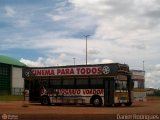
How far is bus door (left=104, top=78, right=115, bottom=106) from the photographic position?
34656 mm

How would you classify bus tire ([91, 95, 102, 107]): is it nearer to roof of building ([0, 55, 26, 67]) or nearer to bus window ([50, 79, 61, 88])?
bus window ([50, 79, 61, 88])

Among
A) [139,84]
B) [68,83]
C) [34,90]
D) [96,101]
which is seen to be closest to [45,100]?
[34,90]

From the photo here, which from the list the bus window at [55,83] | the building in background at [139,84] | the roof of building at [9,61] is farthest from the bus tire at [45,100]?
the roof of building at [9,61]

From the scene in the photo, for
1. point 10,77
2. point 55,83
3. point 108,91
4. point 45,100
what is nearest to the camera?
point 108,91

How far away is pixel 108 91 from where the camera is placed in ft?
114

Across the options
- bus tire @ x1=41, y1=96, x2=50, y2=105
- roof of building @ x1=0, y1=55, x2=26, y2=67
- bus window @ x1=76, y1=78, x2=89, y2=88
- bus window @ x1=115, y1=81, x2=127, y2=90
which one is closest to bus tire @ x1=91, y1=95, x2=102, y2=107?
bus window @ x1=76, y1=78, x2=89, y2=88

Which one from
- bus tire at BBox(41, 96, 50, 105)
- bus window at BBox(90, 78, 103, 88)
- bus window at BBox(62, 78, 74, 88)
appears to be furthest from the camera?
bus tire at BBox(41, 96, 50, 105)

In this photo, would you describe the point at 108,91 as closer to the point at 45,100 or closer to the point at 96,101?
the point at 96,101

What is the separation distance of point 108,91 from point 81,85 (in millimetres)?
2445

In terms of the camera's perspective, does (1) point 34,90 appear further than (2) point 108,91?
Yes

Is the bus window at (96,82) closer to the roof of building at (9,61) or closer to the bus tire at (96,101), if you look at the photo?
the bus tire at (96,101)

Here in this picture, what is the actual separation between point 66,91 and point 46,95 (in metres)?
2.28

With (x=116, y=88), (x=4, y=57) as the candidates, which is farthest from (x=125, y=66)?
(x=4, y=57)

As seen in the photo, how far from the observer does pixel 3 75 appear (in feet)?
341
